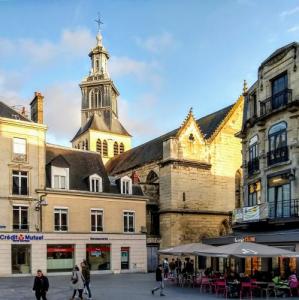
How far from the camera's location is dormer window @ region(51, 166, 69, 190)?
123 feet

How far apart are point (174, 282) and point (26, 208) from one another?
471 inches

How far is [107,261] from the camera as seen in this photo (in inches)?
1510

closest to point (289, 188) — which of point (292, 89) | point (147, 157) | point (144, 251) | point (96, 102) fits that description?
point (292, 89)

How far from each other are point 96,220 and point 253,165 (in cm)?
1290

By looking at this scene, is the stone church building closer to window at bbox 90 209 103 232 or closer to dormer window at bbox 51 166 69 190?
window at bbox 90 209 103 232

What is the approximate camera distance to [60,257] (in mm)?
36094

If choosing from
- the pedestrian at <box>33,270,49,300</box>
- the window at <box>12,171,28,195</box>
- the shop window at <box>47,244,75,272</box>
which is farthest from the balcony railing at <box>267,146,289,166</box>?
the window at <box>12,171,28,195</box>

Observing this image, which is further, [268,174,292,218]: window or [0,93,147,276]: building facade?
[0,93,147,276]: building facade

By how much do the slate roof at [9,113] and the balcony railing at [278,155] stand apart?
17.4 metres

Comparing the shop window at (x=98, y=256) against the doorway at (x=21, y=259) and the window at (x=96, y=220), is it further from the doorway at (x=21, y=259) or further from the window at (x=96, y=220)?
the doorway at (x=21, y=259)

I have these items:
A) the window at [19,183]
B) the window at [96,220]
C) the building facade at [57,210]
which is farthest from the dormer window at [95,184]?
the window at [19,183]

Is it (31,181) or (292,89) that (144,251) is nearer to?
(31,181)

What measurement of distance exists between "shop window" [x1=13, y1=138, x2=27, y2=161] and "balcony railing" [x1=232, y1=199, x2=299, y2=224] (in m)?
15.6

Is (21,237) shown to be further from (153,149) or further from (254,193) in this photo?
(153,149)
